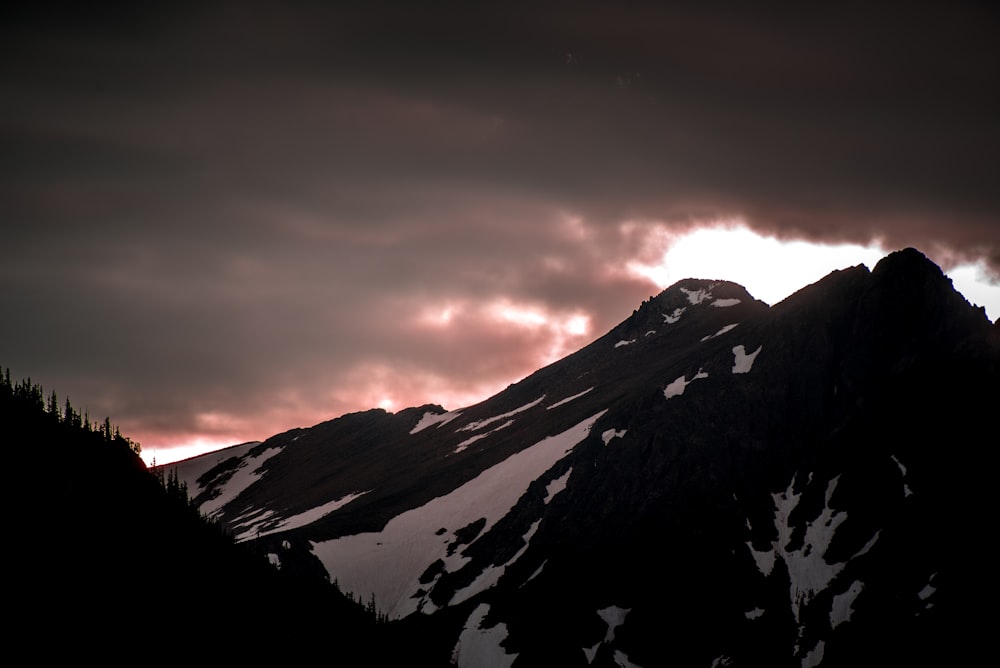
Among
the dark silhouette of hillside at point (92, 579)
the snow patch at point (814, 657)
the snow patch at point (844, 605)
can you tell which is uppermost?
the dark silhouette of hillside at point (92, 579)

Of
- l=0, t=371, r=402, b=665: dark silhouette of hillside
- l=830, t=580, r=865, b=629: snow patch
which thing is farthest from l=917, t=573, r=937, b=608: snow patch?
l=0, t=371, r=402, b=665: dark silhouette of hillside

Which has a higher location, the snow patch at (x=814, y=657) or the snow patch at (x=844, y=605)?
the snow patch at (x=844, y=605)

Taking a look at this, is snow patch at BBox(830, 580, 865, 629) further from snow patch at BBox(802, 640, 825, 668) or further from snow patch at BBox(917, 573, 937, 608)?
snow patch at BBox(917, 573, 937, 608)

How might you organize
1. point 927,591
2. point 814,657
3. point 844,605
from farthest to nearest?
point 844,605, point 927,591, point 814,657

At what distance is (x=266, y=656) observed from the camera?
186 m

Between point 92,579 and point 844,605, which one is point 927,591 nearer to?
point 844,605

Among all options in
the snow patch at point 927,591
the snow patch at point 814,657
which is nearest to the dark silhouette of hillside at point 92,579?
the snow patch at point 814,657

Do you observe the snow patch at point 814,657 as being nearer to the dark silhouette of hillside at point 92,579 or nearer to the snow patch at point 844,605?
the snow patch at point 844,605

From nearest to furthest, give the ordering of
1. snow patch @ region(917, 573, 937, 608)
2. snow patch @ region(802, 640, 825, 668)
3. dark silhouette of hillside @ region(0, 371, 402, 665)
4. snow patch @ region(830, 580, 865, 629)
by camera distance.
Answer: dark silhouette of hillside @ region(0, 371, 402, 665), snow patch @ region(802, 640, 825, 668), snow patch @ region(917, 573, 937, 608), snow patch @ region(830, 580, 865, 629)

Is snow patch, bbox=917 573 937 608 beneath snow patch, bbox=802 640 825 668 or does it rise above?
above

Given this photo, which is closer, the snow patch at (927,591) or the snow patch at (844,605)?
the snow patch at (927,591)

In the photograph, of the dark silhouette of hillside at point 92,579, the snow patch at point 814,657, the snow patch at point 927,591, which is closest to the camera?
the dark silhouette of hillside at point 92,579

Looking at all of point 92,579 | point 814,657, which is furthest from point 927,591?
point 92,579

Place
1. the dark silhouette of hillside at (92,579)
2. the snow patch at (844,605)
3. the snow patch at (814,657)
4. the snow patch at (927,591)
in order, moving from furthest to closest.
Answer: the snow patch at (844,605)
the snow patch at (927,591)
the snow patch at (814,657)
the dark silhouette of hillside at (92,579)
